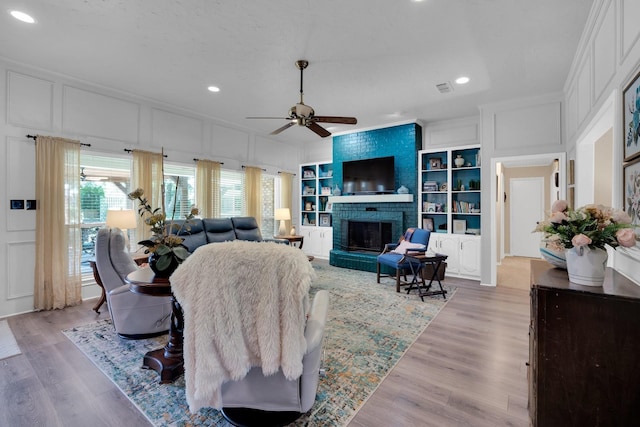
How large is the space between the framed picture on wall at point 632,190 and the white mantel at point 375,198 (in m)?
3.76

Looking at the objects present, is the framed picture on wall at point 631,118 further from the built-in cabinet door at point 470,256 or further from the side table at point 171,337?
the built-in cabinet door at point 470,256

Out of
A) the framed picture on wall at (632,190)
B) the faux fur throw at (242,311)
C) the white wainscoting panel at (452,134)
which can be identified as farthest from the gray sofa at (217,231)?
the framed picture on wall at (632,190)

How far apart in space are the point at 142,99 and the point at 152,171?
110cm

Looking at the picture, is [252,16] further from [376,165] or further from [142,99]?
[376,165]

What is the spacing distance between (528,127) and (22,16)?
612 centimetres

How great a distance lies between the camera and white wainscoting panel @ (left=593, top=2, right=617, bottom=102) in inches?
80.0

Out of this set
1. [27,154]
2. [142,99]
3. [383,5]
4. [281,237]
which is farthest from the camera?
[281,237]

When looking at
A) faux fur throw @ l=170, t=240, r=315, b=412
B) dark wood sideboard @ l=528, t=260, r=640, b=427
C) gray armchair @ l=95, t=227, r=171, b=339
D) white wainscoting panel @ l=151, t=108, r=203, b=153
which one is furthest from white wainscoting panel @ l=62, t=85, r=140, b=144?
dark wood sideboard @ l=528, t=260, r=640, b=427

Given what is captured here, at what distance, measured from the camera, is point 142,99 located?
4.44 meters

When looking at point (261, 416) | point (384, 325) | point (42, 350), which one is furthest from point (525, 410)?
point (42, 350)

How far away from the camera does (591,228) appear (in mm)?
1300

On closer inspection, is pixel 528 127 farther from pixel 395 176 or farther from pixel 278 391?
pixel 278 391

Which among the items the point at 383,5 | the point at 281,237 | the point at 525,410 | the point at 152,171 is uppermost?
the point at 383,5

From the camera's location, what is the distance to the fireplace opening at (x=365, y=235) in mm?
5898
